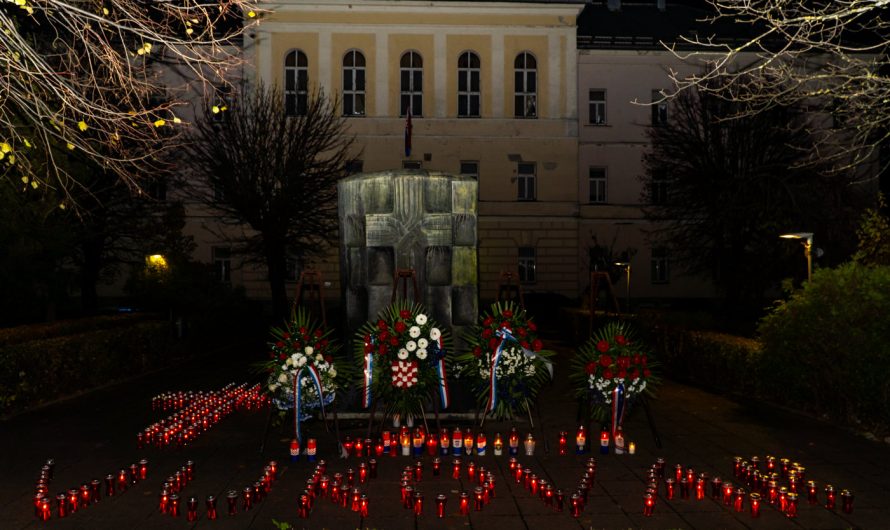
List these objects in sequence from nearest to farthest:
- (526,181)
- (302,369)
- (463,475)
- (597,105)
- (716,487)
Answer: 1. (716,487)
2. (463,475)
3. (302,369)
4. (526,181)
5. (597,105)

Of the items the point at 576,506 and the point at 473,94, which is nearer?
the point at 576,506

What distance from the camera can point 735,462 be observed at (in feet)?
27.3

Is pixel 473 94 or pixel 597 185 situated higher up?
pixel 473 94

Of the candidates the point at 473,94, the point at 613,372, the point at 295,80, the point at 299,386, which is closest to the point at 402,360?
the point at 299,386

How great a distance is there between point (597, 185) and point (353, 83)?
45.8ft

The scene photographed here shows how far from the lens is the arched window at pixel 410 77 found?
3903 cm

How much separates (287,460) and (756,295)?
2604 centimetres

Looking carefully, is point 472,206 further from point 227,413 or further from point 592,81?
point 592,81

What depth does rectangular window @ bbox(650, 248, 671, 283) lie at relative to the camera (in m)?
41.8

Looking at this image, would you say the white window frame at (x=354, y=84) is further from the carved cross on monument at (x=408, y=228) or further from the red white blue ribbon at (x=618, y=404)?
the red white blue ribbon at (x=618, y=404)

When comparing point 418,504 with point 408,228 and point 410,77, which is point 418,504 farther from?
point 410,77

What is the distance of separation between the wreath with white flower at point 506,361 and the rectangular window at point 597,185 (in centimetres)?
3237

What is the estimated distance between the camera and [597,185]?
41.9 m

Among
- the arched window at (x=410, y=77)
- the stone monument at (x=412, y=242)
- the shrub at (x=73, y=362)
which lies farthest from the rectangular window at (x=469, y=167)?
the stone monument at (x=412, y=242)
